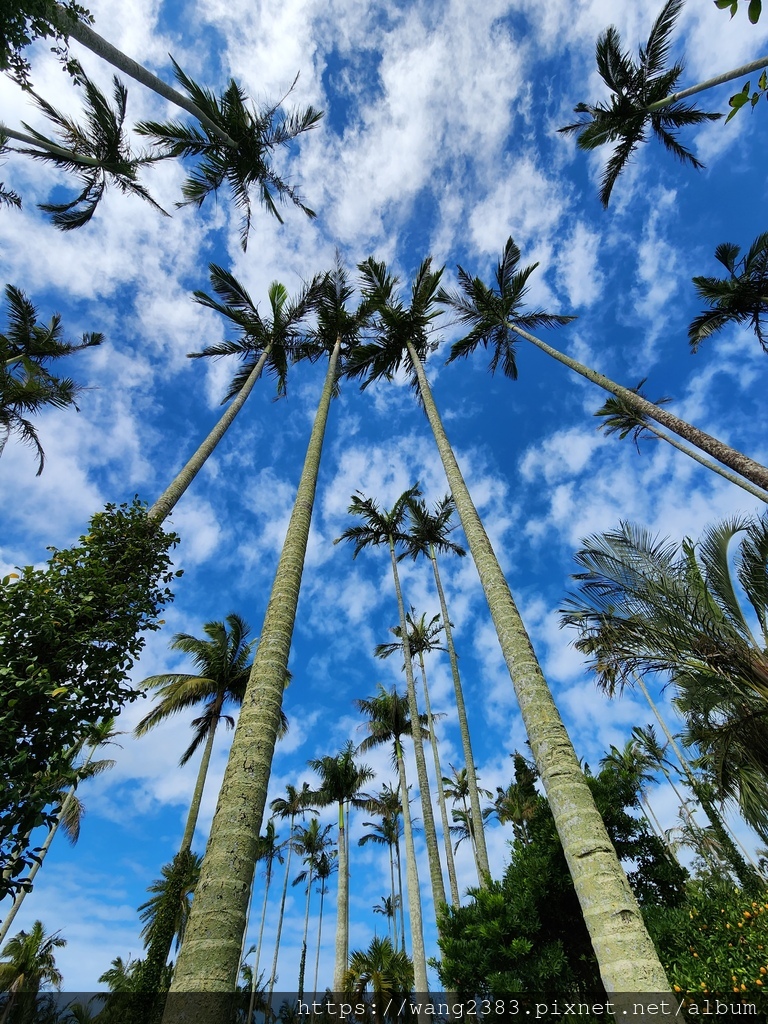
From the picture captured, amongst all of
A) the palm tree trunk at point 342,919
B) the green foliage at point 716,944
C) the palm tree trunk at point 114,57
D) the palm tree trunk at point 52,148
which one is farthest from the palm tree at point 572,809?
the palm tree trunk at point 342,919

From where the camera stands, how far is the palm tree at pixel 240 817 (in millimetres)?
3314

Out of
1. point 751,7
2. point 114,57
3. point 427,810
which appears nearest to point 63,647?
point 751,7

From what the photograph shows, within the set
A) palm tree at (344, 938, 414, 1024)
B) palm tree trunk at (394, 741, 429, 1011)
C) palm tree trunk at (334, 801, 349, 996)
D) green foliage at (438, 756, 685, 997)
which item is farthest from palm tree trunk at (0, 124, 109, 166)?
palm tree trunk at (334, 801, 349, 996)

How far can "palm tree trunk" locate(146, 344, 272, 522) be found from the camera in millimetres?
8273

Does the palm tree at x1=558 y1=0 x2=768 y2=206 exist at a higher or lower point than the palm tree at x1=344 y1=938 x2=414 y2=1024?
higher

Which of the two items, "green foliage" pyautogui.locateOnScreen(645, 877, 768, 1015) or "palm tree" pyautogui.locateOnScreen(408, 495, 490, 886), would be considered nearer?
"green foliage" pyautogui.locateOnScreen(645, 877, 768, 1015)

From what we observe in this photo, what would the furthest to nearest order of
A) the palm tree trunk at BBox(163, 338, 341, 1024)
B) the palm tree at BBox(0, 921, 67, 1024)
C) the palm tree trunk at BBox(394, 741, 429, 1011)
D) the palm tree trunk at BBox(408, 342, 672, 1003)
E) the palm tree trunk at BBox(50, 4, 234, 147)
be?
the palm tree at BBox(0, 921, 67, 1024) < the palm tree trunk at BBox(394, 741, 429, 1011) < the palm tree trunk at BBox(50, 4, 234, 147) < the palm tree trunk at BBox(408, 342, 672, 1003) < the palm tree trunk at BBox(163, 338, 341, 1024)

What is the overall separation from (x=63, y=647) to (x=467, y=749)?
18820 millimetres

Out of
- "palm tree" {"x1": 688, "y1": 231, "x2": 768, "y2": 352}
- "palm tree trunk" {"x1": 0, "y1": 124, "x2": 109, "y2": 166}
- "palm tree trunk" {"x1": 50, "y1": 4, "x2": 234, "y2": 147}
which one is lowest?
"palm tree trunk" {"x1": 50, "y1": 4, "x2": 234, "y2": 147}

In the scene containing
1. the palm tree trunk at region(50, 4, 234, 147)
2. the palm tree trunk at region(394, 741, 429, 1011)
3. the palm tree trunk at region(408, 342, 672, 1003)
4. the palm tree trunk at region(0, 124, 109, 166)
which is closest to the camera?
the palm tree trunk at region(408, 342, 672, 1003)

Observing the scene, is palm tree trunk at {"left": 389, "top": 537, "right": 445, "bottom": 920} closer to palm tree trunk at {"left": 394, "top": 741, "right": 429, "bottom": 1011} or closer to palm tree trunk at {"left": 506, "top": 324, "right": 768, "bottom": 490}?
palm tree trunk at {"left": 394, "top": 741, "right": 429, "bottom": 1011}

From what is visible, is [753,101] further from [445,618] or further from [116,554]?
[445,618]

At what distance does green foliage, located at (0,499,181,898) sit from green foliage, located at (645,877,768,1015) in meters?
9.53

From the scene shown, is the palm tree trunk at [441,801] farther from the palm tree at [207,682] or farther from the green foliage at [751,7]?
the green foliage at [751,7]
